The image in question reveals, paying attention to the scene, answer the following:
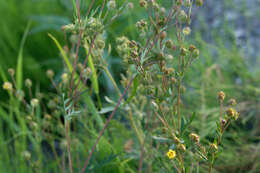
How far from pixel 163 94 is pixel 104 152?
0.33 metres

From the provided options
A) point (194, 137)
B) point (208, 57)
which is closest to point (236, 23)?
point (208, 57)

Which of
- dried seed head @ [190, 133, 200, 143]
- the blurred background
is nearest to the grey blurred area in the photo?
the blurred background

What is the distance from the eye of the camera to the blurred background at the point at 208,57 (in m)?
1.23

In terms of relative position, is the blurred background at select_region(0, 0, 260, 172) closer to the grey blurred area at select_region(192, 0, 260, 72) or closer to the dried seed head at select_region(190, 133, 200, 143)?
the grey blurred area at select_region(192, 0, 260, 72)

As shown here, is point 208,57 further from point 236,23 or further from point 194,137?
point 194,137

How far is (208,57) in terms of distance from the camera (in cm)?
150

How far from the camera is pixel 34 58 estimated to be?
185 cm

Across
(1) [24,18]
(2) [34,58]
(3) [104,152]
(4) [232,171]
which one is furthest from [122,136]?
(1) [24,18]

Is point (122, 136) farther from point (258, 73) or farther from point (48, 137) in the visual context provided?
point (258, 73)

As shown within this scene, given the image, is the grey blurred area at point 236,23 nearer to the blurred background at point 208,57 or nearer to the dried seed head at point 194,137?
the blurred background at point 208,57

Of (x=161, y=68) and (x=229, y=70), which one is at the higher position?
(x=161, y=68)

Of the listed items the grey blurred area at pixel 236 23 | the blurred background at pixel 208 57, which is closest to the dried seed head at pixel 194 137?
the blurred background at pixel 208 57

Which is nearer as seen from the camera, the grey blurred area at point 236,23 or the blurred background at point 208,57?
the blurred background at point 208,57

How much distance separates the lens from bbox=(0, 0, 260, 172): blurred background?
1.23m
